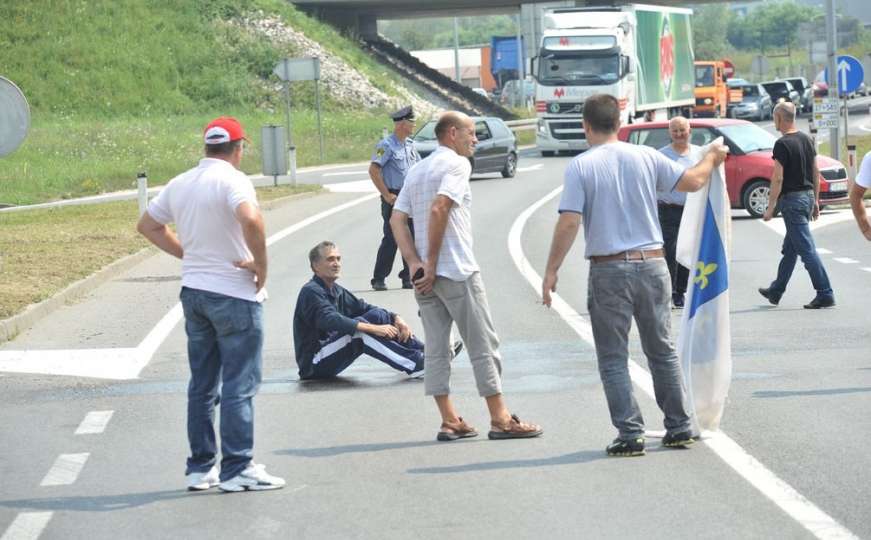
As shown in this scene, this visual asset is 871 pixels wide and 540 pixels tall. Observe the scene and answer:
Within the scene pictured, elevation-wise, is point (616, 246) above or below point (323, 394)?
above

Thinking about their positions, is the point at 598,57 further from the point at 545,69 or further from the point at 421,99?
the point at 421,99

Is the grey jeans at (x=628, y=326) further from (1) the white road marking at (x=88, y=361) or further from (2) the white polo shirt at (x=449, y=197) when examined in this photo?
(1) the white road marking at (x=88, y=361)

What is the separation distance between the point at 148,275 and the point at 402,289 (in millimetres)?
3621

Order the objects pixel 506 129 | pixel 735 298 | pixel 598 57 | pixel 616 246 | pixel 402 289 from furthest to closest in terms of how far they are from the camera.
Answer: pixel 598 57 < pixel 506 129 < pixel 402 289 < pixel 735 298 < pixel 616 246

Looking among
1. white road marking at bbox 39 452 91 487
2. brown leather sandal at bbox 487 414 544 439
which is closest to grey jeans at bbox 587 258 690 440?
brown leather sandal at bbox 487 414 544 439

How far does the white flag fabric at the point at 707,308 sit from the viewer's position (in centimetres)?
848

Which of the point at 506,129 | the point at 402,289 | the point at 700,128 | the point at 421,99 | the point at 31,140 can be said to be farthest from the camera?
the point at 421,99

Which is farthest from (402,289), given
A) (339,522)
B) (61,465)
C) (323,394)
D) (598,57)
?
(598,57)

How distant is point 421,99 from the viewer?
239 feet

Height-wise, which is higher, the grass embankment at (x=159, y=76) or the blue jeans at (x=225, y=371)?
the grass embankment at (x=159, y=76)

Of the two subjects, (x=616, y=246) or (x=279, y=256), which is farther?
(x=279, y=256)

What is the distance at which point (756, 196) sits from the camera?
24.7m

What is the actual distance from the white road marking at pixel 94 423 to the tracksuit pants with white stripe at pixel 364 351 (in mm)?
1597

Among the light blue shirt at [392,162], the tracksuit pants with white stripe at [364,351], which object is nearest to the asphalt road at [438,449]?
the tracksuit pants with white stripe at [364,351]
